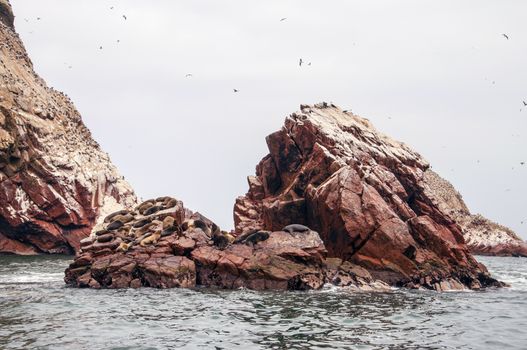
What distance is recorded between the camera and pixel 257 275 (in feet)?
113

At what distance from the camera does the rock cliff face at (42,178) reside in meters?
63.9

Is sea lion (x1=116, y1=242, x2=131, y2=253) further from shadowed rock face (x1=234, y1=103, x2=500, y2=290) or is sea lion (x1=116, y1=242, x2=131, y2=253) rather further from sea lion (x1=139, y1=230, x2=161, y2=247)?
shadowed rock face (x1=234, y1=103, x2=500, y2=290)

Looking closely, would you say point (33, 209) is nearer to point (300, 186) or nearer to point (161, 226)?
point (161, 226)

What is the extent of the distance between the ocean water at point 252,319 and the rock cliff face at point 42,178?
34.4m

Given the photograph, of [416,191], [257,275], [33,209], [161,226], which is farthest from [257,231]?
[33,209]

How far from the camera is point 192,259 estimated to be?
36344 millimetres

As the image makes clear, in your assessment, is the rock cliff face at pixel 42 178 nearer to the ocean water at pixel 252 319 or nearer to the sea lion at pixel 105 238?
the sea lion at pixel 105 238

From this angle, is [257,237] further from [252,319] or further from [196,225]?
[252,319]

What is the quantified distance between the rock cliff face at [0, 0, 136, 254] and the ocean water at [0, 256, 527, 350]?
3435 centimetres

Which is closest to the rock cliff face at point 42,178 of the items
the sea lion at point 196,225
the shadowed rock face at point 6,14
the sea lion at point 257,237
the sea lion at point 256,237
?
the shadowed rock face at point 6,14

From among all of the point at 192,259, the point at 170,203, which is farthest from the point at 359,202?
the point at 170,203

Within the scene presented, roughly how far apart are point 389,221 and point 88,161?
5531 centimetres

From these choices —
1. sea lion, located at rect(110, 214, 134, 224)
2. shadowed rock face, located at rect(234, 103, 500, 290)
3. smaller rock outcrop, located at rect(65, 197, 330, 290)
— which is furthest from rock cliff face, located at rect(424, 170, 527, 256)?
sea lion, located at rect(110, 214, 134, 224)

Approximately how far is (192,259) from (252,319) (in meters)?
14.6
